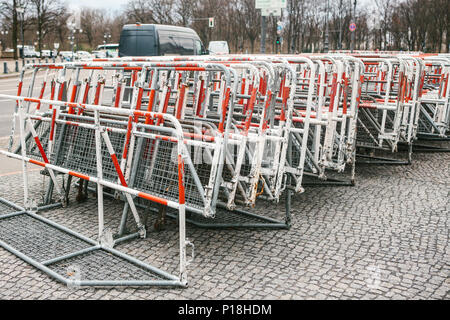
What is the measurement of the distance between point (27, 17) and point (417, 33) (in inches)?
1861

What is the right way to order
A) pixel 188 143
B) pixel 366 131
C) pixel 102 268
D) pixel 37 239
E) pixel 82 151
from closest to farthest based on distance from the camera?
pixel 102 268
pixel 188 143
pixel 37 239
pixel 82 151
pixel 366 131

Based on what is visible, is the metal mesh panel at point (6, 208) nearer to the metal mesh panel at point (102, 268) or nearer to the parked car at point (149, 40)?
the metal mesh panel at point (102, 268)

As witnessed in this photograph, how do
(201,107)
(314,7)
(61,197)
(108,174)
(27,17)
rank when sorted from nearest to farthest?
(108,174), (61,197), (201,107), (314,7), (27,17)

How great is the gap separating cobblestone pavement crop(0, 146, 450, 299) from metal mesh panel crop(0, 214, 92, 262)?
7.7 inches

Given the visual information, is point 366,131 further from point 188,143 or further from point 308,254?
point 188,143

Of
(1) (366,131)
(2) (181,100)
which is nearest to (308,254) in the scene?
(2) (181,100)

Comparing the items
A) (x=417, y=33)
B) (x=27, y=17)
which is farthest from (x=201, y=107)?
(x=27, y=17)

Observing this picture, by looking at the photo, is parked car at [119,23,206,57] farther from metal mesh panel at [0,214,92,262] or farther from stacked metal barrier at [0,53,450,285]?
metal mesh panel at [0,214,92,262]

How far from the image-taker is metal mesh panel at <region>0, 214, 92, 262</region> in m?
4.23

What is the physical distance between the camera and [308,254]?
14.2ft

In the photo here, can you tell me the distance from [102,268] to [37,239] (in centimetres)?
104

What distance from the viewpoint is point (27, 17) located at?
58562 mm

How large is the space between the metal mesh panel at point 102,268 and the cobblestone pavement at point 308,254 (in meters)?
0.17
